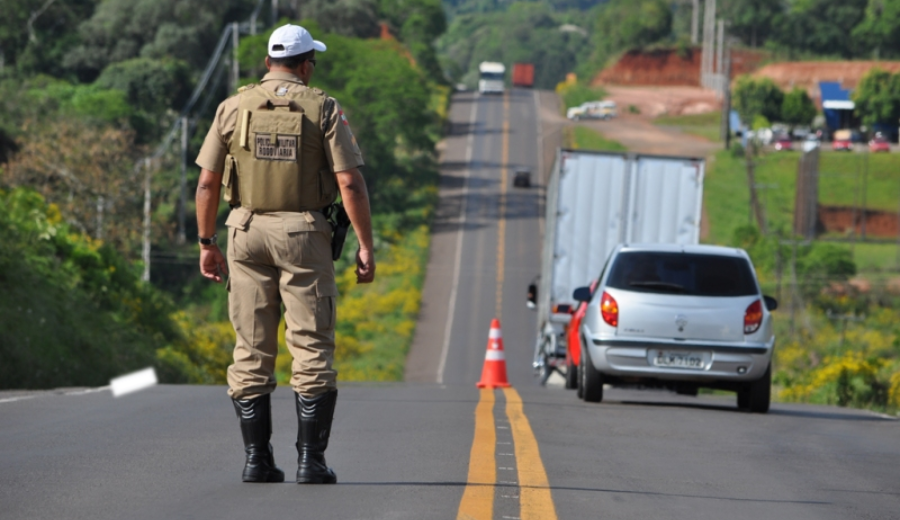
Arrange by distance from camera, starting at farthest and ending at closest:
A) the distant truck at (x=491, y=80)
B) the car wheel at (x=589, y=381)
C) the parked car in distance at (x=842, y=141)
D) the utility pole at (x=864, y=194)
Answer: the distant truck at (x=491, y=80) < the parked car in distance at (x=842, y=141) < the utility pole at (x=864, y=194) < the car wheel at (x=589, y=381)

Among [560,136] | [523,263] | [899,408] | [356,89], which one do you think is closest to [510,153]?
[560,136]

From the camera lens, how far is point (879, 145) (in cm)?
9494

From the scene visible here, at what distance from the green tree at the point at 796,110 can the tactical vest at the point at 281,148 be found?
108 metres

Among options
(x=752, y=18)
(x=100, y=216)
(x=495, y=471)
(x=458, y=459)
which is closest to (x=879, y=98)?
(x=752, y=18)

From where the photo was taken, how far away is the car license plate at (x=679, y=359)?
13.2 metres

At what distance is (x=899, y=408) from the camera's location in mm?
17219

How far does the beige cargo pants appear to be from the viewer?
20.5 ft

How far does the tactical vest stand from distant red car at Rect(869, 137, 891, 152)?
9276cm

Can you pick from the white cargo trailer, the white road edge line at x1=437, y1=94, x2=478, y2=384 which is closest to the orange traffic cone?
the white cargo trailer

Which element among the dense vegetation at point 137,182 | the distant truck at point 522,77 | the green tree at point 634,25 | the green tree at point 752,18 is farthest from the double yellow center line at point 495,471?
the green tree at point 752,18

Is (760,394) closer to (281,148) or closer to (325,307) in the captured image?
(325,307)

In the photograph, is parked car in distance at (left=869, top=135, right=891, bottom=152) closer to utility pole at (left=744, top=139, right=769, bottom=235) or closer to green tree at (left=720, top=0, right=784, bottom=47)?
utility pole at (left=744, top=139, right=769, bottom=235)

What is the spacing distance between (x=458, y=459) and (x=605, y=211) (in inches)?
557

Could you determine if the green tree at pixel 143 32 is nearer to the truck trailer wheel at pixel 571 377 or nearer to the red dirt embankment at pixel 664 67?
the red dirt embankment at pixel 664 67
